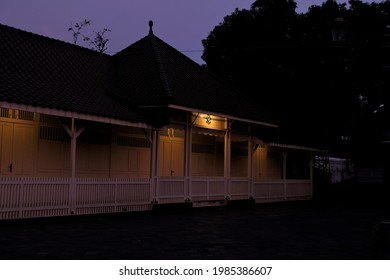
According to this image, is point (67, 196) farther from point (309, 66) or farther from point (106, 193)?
point (309, 66)

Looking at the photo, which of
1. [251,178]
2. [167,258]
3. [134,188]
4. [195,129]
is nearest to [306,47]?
[251,178]

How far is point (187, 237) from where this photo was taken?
1241 cm

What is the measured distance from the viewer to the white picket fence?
14.0m

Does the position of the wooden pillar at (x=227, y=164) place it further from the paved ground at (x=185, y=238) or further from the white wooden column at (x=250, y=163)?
the paved ground at (x=185, y=238)

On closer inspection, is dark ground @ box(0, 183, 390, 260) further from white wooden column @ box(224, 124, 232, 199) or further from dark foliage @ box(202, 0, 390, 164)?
dark foliage @ box(202, 0, 390, 164)

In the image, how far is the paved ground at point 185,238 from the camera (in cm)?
970

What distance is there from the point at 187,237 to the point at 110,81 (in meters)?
9.93

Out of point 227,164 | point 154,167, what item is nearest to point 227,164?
point 227,164

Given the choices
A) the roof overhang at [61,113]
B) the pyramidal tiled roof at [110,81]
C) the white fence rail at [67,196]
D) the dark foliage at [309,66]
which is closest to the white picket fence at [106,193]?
the white fence rail at [67,196]

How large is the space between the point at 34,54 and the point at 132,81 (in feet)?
13.2

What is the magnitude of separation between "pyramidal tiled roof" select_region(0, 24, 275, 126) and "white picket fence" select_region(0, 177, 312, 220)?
2.09m

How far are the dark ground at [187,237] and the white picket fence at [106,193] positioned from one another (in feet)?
0.99

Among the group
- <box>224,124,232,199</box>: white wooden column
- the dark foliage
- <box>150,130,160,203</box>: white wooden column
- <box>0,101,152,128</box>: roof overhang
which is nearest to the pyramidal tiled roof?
<box>0,101,152,128</box>: roof overhang

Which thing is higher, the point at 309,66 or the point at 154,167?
the point at 309,66
